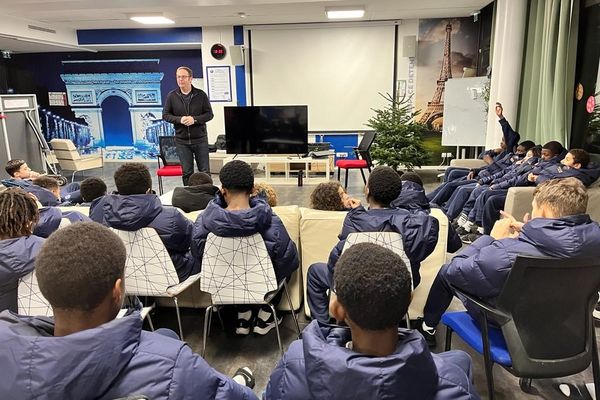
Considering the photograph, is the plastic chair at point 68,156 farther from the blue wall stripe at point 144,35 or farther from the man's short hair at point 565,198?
the man's short hair at point 565,198

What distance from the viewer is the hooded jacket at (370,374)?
3.04 feet

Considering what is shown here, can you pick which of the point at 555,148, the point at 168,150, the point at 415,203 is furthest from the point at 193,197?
the point at 555,148

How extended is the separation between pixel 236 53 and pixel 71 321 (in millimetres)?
8004

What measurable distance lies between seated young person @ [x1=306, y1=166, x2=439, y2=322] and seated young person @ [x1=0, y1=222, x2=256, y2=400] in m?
1.20

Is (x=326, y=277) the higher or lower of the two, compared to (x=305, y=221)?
lower

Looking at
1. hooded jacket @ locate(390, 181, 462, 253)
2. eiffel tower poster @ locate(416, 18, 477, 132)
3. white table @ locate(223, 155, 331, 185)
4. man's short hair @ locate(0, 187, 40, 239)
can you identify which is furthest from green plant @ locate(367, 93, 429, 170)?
man's short hair @ locate(0, 187, 40, 239)

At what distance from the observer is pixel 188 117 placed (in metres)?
4.82

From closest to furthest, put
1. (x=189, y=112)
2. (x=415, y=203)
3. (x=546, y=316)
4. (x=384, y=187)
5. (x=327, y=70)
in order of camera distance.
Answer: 1. (x=546, y=316)
2. (x=384, y=187)
3. (x=415, y=203)
4. (x=189, y=112)
5. (x=327, y=70)

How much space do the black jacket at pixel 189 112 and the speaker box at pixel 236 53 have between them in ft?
12.2

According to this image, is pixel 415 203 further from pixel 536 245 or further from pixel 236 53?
pixel 236 53

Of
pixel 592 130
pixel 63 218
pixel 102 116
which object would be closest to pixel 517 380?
pixel 63 218

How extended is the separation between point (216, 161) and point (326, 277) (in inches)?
246

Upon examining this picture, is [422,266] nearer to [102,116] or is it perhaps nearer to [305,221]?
[305,221]

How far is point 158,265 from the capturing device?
2.28 m
